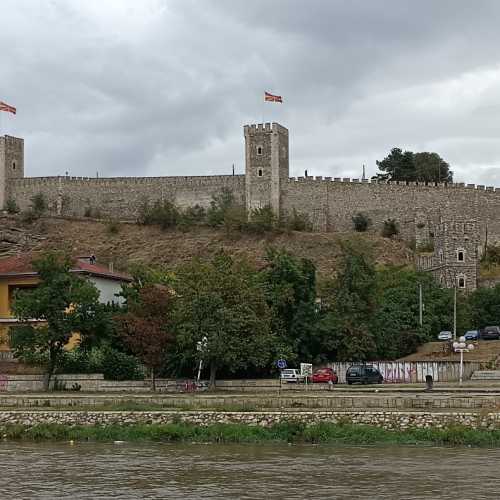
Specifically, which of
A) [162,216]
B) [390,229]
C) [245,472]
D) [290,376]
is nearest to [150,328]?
[290,376]

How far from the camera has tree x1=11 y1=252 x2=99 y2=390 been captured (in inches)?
1650

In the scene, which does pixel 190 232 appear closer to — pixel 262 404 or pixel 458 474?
pixel 262 404

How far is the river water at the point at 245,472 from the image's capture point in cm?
2345

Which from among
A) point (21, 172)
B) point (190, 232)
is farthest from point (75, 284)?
point (21, 172)

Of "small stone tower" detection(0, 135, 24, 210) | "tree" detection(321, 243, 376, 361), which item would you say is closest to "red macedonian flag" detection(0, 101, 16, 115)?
"small stone tower" detection(0, 135, 24, 210)

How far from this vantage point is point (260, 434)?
30094 mm

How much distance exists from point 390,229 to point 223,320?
39334mm

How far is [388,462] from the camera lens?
26672mm

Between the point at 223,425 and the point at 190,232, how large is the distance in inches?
1943

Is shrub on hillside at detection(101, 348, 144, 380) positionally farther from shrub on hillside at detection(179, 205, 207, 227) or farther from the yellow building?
shrub on hillside at detection(179, 205, 207, 227)

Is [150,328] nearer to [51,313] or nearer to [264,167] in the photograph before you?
[51,313]

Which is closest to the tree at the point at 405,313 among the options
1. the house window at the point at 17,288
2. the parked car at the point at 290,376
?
the parked car at the point at 290,376

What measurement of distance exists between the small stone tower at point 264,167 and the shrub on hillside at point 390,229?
24.9 feet

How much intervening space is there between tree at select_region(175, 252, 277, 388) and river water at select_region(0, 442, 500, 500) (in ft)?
35.5
